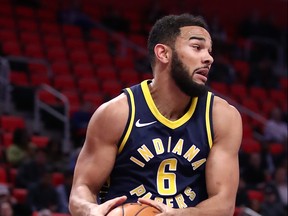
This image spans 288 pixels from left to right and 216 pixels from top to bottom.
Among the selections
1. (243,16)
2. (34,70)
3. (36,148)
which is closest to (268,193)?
(36,148)

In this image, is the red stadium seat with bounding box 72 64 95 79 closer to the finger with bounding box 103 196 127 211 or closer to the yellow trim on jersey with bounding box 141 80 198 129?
the yellow trim on jersey with bounding box 141 80 198 129

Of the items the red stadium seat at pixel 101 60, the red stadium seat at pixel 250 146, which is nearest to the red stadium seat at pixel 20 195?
the red stadium seat at pixel 250 146

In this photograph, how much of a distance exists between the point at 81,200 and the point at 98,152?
0.81 ft

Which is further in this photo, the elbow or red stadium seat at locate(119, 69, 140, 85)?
red stadium seat at locate(119, 69, 140, 85)

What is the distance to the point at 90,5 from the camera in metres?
18.0

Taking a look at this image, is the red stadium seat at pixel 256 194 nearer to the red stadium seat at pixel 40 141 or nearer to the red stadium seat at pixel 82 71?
the red stadium seat at pixel 40 141

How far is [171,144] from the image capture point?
4.09 metres

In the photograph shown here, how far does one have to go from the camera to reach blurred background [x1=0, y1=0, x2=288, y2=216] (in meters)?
10.8

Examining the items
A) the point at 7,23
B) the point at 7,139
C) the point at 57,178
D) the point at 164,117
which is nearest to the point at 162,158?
the point at 164,117

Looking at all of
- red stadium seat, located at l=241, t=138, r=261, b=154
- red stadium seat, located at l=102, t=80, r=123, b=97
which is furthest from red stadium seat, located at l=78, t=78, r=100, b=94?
red stadium seat, located at l=241, t=138, r=261, b=154

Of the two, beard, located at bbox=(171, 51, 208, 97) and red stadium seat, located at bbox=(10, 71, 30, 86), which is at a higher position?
beard, located at bbox=(171, 51, 208, 97)

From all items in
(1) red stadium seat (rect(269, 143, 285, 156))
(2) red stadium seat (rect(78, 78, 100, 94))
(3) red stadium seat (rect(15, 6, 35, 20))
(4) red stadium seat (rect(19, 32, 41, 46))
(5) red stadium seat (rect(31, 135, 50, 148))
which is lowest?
(1) red stadium seat (rect(269, 143, 285, 156))

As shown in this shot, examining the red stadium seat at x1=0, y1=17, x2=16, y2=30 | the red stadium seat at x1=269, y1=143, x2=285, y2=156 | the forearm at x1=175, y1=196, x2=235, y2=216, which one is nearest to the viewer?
the forearm at x1=175, y1=196, x2=235, y2=216

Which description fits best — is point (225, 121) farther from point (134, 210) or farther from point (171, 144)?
point (134, 210)
